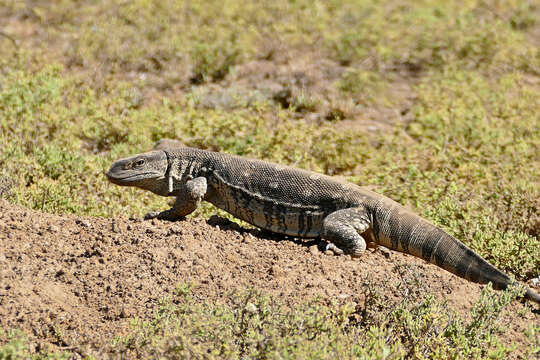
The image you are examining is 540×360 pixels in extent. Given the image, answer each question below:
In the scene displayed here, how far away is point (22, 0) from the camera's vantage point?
14812mm

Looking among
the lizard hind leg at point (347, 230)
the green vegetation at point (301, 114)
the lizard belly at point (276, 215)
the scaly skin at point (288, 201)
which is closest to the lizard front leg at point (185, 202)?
the scaly skin at point (288, 201)

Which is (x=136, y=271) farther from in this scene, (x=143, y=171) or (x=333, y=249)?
(x=333, y=249)

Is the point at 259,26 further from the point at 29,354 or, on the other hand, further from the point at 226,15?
the point at 29,354

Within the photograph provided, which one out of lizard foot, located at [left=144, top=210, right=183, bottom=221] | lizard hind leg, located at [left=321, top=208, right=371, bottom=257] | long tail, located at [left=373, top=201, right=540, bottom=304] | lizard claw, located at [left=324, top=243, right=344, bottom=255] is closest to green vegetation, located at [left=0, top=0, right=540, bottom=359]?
long tail, located at [left=373, top=201, right=540, bottom=304]

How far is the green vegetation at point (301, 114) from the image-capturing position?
5.24 metres

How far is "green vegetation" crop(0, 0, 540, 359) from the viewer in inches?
206

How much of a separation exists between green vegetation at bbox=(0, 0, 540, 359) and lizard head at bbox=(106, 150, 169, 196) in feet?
2.58

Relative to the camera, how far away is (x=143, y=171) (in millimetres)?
7066

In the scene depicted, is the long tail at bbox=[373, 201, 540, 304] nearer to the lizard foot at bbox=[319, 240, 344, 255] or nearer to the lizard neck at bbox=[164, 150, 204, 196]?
the lizard foot at bbox=[319, 240, 344, 255]

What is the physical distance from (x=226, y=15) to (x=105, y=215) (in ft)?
25.3

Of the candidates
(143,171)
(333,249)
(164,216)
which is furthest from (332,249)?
(143,171)

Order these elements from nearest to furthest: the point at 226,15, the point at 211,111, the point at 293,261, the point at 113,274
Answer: the point at 113,274 → the point at 293,261 → the point at 211,111 → the point at 226,15

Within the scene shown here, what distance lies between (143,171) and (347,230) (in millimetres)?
2271

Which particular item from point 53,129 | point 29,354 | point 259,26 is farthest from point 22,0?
point 29,354
